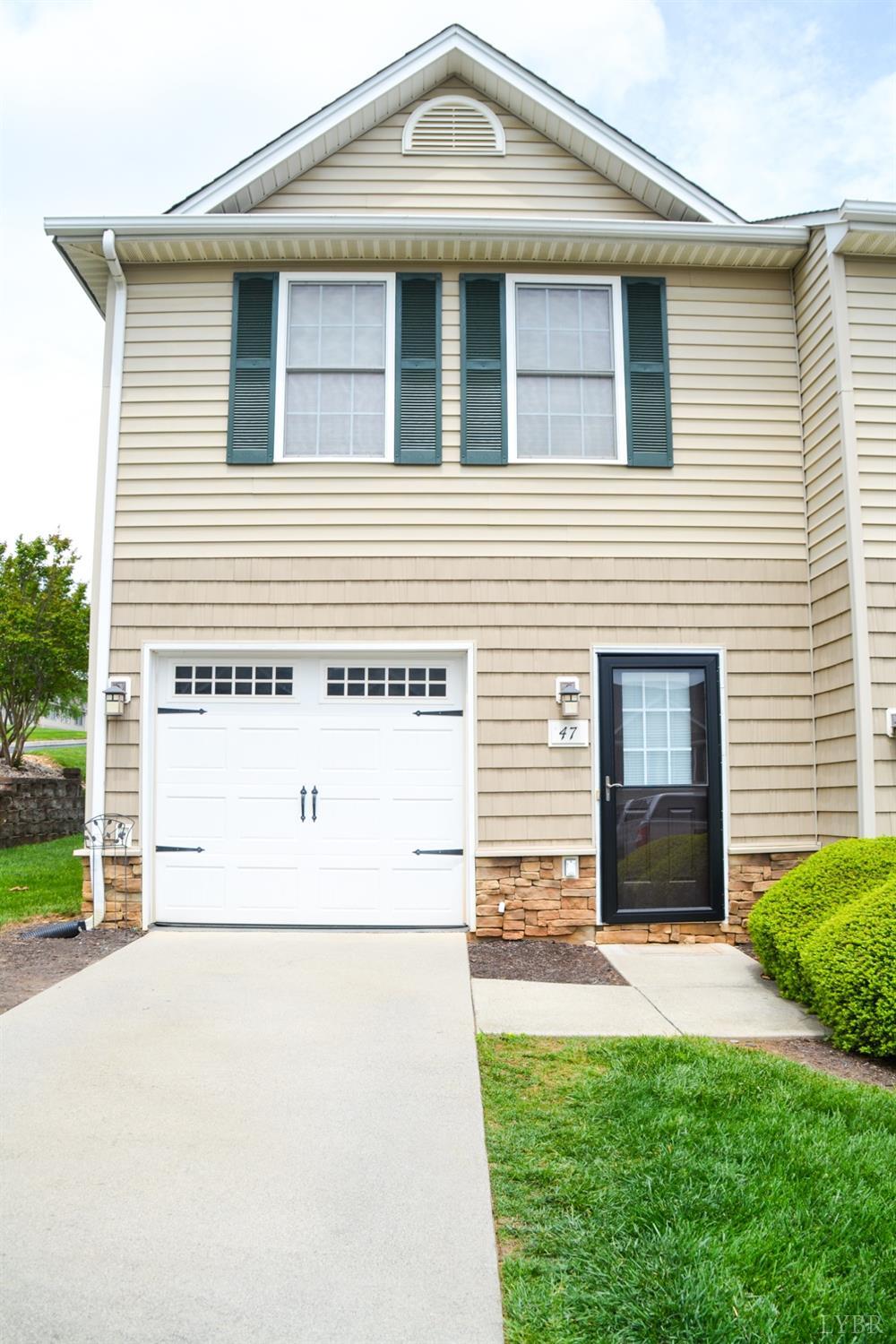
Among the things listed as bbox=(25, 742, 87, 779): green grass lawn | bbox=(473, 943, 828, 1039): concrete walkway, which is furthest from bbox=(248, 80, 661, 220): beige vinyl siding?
bbox=(25, 742, 87, 779): green grass lawn

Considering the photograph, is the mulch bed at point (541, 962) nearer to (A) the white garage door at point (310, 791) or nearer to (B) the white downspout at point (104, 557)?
(A) the white garage door at point (310, 791)

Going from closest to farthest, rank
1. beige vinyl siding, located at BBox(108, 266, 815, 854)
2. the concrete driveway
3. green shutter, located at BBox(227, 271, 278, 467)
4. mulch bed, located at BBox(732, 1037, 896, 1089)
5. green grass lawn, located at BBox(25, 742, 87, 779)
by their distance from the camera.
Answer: the concrete driveway, mulch bed, located at BBox(732, 1037, 896, 1089), beige vinyl siding, located at BBox(108, 266, 815, 854), green shutter, located at BBox(227, 271, 278, 467), green grass lawn, located at BBox(25, 742, 87, 779)

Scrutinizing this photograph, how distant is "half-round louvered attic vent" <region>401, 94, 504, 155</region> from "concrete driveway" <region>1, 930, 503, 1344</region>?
Answer: 21.1ft

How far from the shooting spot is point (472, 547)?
7410mm

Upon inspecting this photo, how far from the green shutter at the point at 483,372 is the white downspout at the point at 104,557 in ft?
8.73

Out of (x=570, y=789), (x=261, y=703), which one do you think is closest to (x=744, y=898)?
(x=570, y=789)

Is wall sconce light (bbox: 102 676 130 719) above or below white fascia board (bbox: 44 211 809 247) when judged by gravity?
below

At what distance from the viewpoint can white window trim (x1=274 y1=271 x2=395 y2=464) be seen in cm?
746

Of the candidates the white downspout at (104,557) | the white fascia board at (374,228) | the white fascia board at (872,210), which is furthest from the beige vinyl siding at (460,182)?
the white fascia board at (872,210)

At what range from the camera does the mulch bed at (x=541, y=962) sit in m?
6.22

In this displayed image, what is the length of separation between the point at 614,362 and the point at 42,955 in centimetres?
598

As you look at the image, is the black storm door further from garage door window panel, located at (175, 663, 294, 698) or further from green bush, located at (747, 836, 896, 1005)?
garage door window panel, located at (175, 663, 294, 698)

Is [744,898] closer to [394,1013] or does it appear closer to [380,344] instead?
[394,1013]

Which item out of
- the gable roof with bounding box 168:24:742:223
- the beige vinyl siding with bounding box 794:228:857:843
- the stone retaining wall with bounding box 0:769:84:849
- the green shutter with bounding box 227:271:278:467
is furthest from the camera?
the stone retaining wall with bounding box 0:769:84:849
